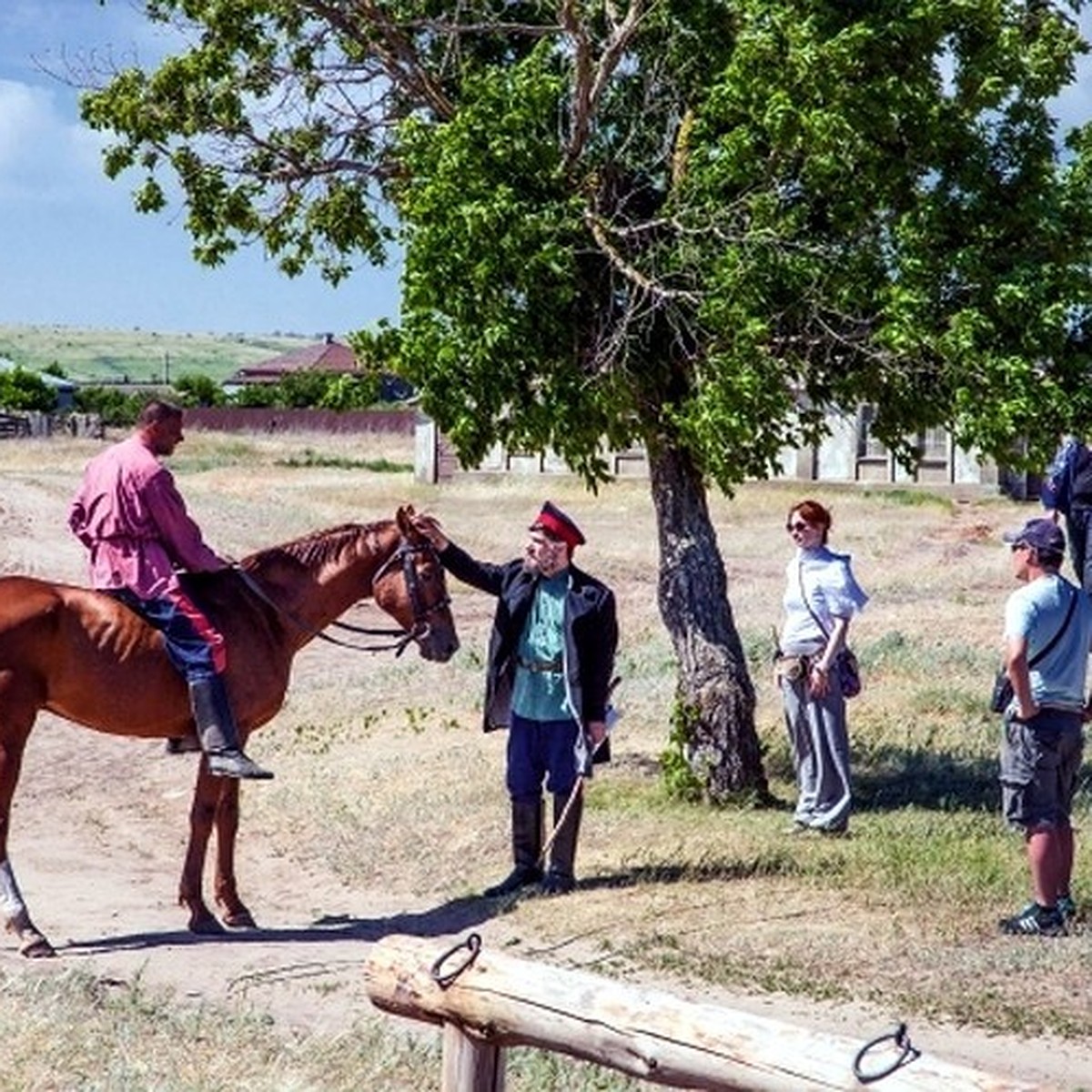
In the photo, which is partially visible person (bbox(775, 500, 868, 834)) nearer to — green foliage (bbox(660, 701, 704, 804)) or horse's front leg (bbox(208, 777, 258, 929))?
green foliage (bbox(660, 701, 704, 804))

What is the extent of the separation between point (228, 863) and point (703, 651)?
3962 mm

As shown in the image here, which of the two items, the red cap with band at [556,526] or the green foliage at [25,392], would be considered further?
the green foliage at [25,392]

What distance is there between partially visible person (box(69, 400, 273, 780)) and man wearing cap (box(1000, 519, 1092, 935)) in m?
3.63

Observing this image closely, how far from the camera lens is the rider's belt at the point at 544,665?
11438 millimetres

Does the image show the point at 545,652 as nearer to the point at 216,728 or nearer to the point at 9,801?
the point at 216,728

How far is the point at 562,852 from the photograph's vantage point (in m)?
11.7

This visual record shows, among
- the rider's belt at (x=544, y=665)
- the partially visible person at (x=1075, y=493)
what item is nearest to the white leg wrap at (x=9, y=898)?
the rider's belt at (x=544, y=665)

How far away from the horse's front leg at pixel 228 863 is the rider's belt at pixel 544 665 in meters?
1.64

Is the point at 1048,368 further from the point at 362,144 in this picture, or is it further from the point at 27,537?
the point at 27,537

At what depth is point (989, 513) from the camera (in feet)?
125

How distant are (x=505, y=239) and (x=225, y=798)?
3497 mm

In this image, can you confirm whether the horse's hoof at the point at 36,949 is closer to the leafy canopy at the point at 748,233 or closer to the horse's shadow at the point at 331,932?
the horse's shadow at the point at 331,932

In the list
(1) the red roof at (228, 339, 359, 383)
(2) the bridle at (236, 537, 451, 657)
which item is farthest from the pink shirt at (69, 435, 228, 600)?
(1) the red roof at (228, 339, 359, 383)

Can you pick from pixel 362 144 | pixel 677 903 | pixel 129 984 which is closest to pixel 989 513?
pixel 362 144
